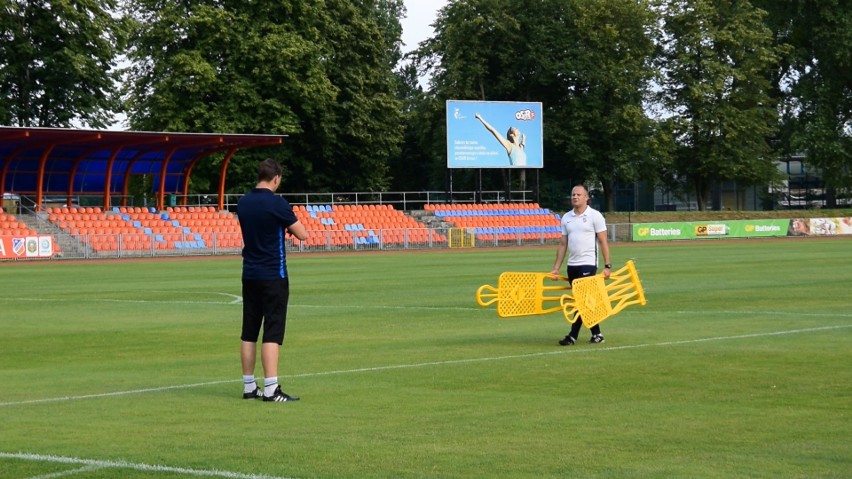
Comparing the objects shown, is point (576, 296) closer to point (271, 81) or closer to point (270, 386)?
point (270, 386)

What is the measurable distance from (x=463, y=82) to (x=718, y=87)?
15709 millimetres

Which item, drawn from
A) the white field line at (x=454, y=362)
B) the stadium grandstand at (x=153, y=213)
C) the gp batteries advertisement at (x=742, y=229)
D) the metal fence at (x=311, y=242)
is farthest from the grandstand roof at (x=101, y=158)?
the white field line at (x=454, y=362)

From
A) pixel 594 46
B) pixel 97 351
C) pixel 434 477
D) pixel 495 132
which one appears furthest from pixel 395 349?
pixel 594 46

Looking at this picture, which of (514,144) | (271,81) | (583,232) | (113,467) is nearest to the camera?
(113,467)

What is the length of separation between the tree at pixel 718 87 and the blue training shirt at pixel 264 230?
7101 centimetres

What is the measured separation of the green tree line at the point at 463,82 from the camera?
6700 cm

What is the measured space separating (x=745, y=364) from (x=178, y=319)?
10818 mm

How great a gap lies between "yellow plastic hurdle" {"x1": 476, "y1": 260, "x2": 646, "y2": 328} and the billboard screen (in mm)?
47283

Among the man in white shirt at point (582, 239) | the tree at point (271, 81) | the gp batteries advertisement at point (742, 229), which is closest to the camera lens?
the man in white shirt at point (582, 239)

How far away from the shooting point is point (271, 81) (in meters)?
68.6

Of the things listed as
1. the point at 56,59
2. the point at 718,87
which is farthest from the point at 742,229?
the point at 56,59

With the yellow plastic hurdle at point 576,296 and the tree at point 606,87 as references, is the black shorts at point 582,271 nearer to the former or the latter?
the yellow plastic hurdle at point 576,296

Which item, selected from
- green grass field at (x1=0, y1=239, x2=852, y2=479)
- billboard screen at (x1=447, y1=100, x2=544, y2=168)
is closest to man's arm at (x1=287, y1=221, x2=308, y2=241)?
green grass field at (x1=0, y1=239, x2=852, y2=479)

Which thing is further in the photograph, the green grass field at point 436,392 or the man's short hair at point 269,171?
the man's short hair at point 269,171
